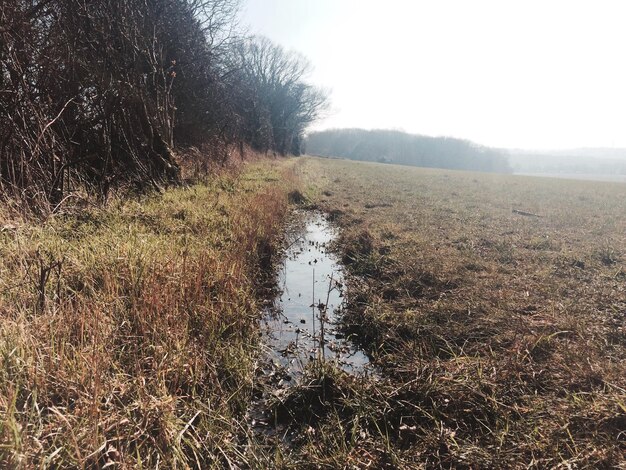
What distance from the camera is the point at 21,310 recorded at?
251 centimetres

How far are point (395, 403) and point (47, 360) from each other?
252cm

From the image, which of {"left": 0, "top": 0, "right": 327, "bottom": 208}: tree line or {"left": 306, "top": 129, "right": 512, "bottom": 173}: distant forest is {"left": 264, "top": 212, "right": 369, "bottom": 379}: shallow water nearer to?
{"left": 0, "top": 0, "right": 327, "bottom": 208}: tree line

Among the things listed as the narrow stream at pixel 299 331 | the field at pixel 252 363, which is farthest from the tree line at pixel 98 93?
the narrow stream at pixel 299 331

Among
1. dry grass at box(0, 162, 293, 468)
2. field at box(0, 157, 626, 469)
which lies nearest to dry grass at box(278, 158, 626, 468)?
field at box(0, 157, 626, 469)

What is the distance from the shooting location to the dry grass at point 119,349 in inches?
73.7

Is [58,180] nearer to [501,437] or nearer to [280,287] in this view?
[280,287]

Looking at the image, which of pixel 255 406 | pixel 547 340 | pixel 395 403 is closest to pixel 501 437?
pixel 395 403

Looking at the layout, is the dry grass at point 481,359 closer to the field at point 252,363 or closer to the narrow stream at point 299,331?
the field at point 252,363

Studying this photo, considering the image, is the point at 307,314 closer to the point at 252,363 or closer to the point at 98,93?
the point at 252,363

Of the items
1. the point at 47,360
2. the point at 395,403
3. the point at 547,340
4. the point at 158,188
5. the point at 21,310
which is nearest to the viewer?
the point at 47,360

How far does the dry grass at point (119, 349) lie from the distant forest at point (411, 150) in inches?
4027

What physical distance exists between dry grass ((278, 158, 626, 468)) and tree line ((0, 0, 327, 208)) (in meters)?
4.58

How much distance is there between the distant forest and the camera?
10862cm

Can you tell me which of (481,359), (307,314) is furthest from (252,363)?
(481,359)
